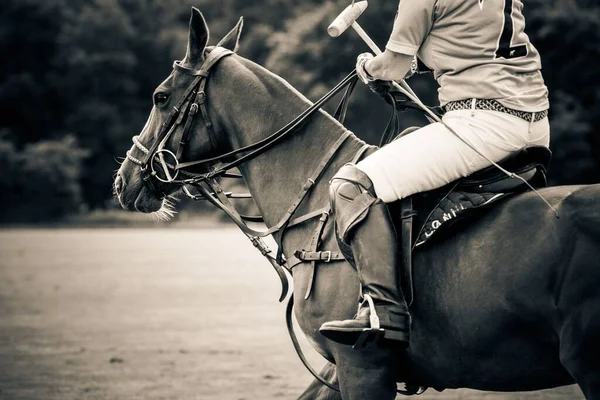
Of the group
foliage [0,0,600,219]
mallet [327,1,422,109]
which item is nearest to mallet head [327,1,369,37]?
mallet [327,1,422,109]

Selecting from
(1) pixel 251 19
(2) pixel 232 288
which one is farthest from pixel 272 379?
(1) pixel 251 19

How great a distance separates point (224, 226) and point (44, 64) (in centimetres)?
2278

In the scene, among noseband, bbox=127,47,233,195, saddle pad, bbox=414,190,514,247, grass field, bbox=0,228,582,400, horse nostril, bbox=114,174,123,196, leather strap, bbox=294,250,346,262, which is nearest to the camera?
saddle pad, bbox=414,190,514,247

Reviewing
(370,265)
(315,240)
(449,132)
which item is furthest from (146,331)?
(449,132)

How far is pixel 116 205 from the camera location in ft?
177

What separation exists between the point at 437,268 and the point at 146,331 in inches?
351

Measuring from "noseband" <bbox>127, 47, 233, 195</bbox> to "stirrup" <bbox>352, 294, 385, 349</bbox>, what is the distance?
1638 millimetres

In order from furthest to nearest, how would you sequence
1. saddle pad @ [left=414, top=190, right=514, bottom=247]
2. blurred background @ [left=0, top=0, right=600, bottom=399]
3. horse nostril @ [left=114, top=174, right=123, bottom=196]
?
blurred background @ [left=0, top=0, right=600, bottom=399] → horse nostril @ [left=114, top=174, right=123, bottom=196] → saddle pad @ [left=414, top=190, right=514, bottom=247]

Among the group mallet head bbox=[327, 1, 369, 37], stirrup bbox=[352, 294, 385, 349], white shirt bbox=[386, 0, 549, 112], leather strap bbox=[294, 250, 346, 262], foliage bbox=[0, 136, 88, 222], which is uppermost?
foliage bbox=[0, 136, 88, 222]

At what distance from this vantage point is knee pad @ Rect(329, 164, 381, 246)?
4.84 metres

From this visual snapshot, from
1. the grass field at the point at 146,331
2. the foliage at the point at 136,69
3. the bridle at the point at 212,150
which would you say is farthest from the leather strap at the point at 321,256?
the foliage at the point at 136,69

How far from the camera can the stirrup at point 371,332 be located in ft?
15.3

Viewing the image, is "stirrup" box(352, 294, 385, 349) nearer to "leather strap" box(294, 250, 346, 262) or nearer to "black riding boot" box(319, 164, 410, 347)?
"black riding boot" box(319, 164, 410, 347)

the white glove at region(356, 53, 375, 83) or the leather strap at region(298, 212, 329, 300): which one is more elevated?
the white glove at region(356, 53, 375, 83)
